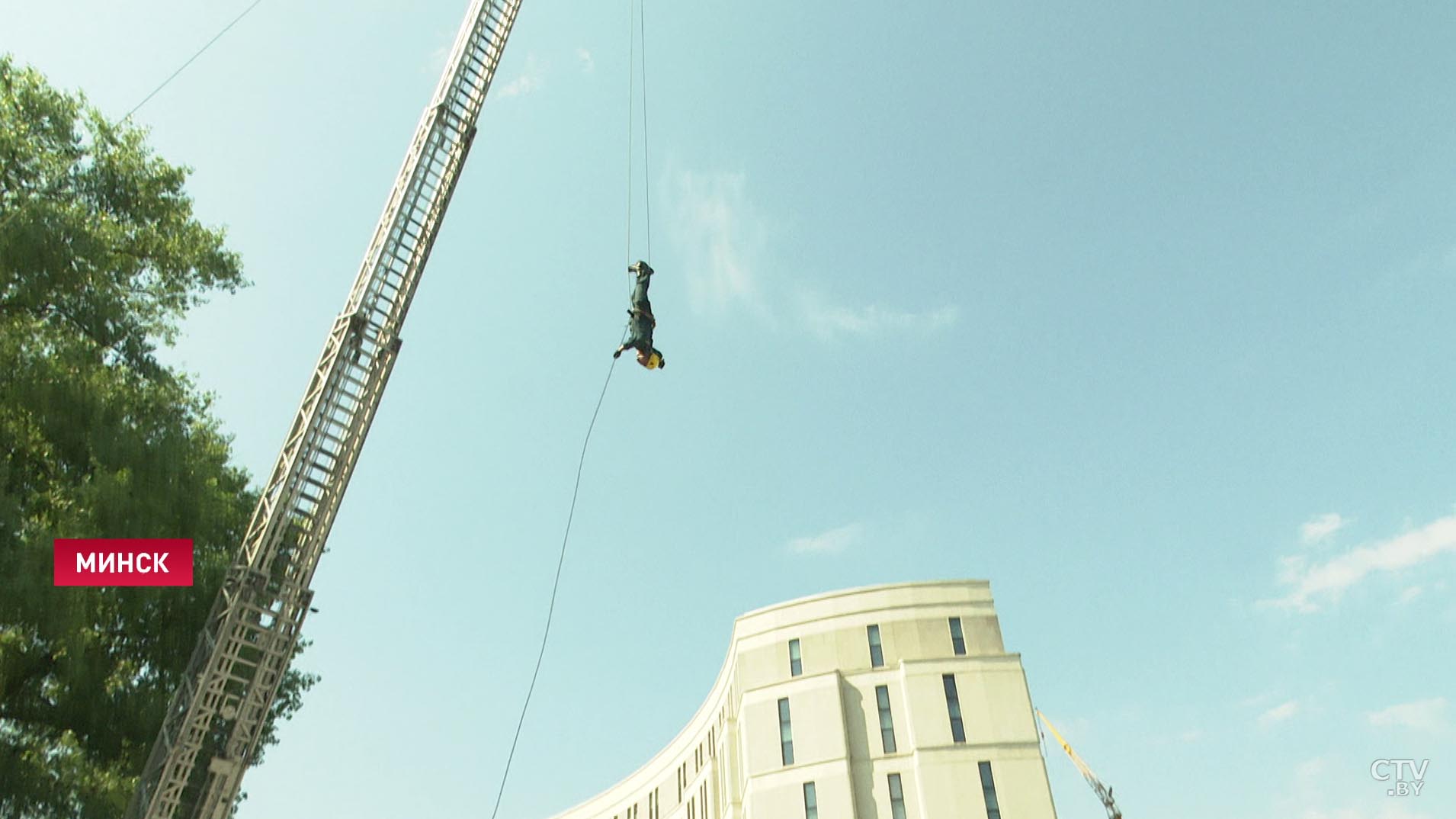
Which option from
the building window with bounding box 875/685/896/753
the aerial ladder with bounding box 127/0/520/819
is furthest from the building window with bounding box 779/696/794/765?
the aerial ladder with bounding box 127/0/520/819

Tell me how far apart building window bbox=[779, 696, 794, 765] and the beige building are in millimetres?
52

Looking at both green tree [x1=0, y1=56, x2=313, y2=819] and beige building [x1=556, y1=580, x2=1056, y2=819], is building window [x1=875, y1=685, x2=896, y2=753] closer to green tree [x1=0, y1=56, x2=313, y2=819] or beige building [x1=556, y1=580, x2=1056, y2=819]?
beige building [x1=556, y1=580, x2=1056, y2=819]

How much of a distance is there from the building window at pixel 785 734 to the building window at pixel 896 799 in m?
5.40

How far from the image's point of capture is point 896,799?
46.7 m

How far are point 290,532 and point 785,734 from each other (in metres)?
37.2

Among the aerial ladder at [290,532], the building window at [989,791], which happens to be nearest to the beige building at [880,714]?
the building window at [989,791]

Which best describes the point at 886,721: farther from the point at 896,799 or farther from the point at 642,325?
the point at 642,325

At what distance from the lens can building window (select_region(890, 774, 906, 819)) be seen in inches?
1820

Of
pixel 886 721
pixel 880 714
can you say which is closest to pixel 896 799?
pixel 886 721

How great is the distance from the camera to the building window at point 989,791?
44969 mm

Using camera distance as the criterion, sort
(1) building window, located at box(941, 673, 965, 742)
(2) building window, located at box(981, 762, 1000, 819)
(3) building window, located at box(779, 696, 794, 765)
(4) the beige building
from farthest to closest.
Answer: (3) building window, located at box(779, 696, 794, 765) → (1) building window, located at box(941, 673, 965, 742) → (4) the beige building → (2) building window, located at box(981, 762, 1000, 819)

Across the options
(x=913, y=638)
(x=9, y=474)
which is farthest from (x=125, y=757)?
(x=913, y=638)

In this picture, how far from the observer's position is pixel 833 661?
51.5 meters

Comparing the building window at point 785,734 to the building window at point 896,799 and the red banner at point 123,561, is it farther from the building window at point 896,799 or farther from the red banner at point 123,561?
the red banner at point 123,561
